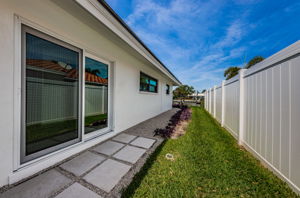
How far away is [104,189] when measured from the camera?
1.48m

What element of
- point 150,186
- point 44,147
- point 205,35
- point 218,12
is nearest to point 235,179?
point 150,186

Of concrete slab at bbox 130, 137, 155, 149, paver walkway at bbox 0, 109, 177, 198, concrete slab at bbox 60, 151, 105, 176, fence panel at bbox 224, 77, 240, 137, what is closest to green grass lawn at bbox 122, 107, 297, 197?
paver walkway at bbox 0, 109, 177, 198

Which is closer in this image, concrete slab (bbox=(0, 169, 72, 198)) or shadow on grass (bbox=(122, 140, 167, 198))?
concrete slab (bbox=(0, 169, 72, 198))

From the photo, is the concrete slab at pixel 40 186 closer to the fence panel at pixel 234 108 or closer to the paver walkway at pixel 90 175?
the paver walkway at pixel 90 175

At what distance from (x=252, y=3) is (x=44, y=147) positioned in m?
7.79

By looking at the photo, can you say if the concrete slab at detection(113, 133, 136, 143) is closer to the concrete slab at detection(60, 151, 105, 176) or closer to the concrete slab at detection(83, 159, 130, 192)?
the concrete slab at detection(60, 151, 105, 176)

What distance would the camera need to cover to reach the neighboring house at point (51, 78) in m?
1.45

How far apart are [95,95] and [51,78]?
3.42ft

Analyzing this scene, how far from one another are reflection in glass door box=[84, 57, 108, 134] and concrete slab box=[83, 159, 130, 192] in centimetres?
109

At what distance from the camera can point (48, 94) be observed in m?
1.95

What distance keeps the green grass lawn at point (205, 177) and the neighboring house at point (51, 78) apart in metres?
1.56

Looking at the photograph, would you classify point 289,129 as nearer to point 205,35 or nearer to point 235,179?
point 235,179

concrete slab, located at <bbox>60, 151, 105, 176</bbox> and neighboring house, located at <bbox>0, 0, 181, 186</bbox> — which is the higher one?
neighboring house, located at <bbox>0, 0, 181, 186</bbox>

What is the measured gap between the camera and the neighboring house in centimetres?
145
